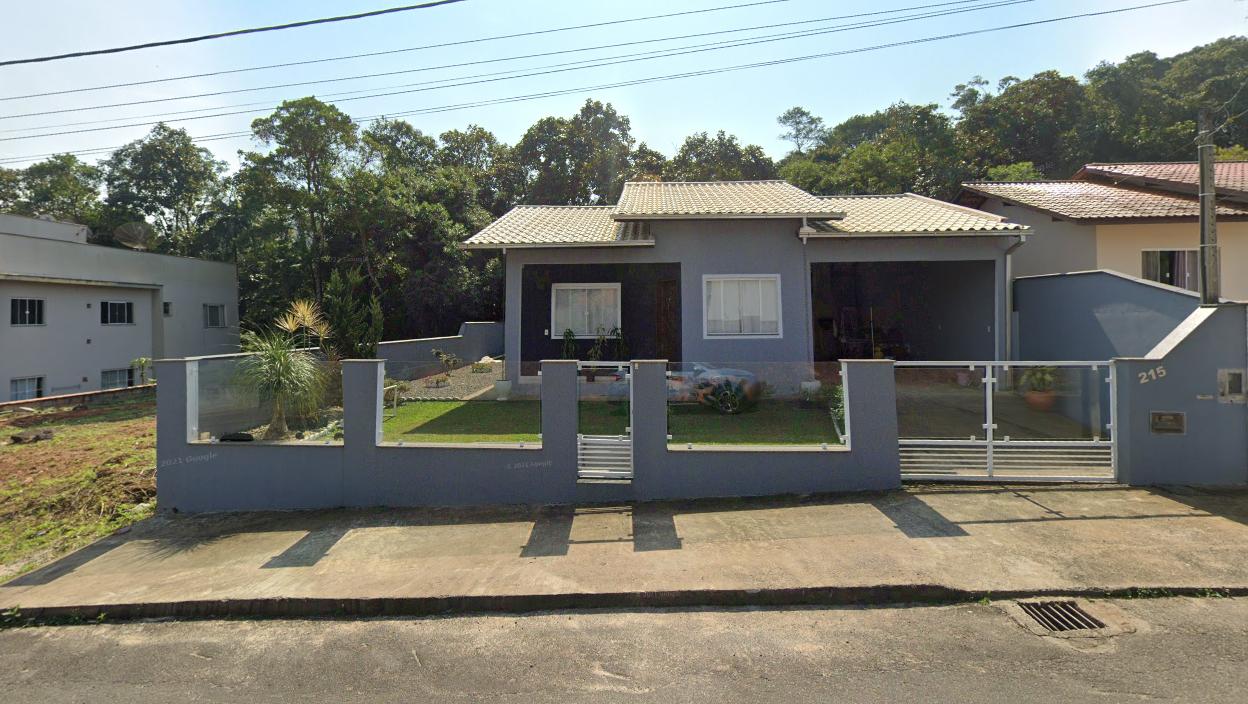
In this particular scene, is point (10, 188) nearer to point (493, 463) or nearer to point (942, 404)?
point (493, 463)

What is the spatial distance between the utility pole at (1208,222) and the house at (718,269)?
4.28m

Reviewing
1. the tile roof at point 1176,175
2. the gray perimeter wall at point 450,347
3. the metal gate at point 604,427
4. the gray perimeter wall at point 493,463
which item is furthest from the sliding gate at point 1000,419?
the tile roof at point 1176,175

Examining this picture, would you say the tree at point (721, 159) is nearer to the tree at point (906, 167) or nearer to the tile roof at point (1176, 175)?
the tree at point (906, 167)

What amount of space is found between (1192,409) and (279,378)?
1064 centimetres

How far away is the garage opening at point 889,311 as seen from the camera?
14.7 metres

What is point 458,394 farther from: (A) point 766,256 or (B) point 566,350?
(A) point 766,256

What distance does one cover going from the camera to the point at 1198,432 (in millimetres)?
6852

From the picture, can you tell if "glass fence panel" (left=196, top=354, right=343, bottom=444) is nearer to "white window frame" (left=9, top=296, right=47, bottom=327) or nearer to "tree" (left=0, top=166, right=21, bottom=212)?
"white window frame" (left=9, top=296, right=47, bottom=327)

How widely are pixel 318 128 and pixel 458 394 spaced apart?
2157 centimetres

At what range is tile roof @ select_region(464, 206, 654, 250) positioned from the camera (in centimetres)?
1220

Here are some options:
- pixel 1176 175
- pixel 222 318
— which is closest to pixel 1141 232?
pixel 1176 175

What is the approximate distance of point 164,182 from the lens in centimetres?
3531

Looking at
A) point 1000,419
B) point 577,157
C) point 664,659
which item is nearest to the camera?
point 664,659

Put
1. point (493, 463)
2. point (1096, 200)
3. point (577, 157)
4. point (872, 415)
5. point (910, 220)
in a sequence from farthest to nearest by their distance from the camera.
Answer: point (577, 157) < point (1096, 200) < point (910, 220) < point (493, 463) < point (872, 415)
